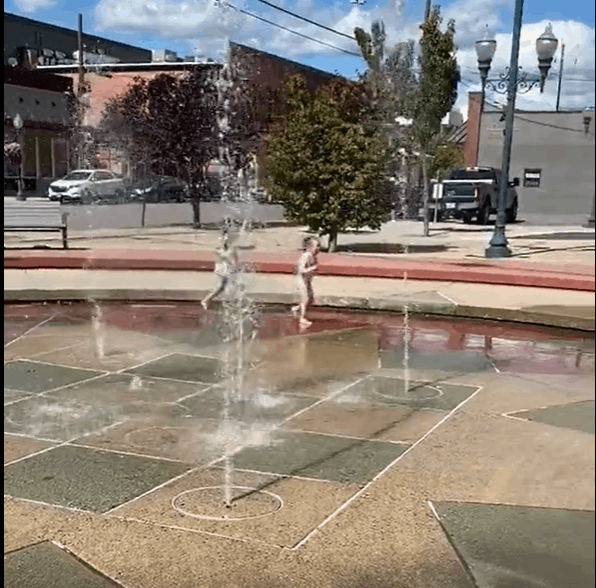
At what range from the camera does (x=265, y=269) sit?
35.9 ft

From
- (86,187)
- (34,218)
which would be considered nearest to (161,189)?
(86,187)

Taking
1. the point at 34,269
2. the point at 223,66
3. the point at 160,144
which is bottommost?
the point at 34,269

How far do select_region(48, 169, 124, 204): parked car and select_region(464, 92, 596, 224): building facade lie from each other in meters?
14.8

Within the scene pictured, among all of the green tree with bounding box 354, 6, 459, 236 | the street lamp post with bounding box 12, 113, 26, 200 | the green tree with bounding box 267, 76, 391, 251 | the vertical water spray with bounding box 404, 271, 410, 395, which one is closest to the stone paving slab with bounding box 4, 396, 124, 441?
the vertical water spray with bounding box 404, 271, 410, 395

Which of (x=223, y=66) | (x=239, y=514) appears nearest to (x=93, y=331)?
(x=239, y=514)

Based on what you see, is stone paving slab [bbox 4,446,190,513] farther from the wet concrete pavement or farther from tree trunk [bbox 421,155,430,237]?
tree trunk [bbox 421,155,430,237]

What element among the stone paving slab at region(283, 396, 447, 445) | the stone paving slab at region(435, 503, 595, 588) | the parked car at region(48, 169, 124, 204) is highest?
the parked car at region(48, 169, 124, 204)

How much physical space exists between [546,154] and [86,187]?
1992 centimetres

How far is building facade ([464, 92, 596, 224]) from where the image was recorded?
81cm

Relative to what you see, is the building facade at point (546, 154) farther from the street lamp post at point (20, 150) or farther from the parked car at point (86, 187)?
the parked car at point (86, 187)

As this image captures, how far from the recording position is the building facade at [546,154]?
0.81 meters

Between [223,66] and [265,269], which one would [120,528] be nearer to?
[265,269]

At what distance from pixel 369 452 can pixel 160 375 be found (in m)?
1.92

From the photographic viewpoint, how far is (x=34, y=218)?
16219mm
